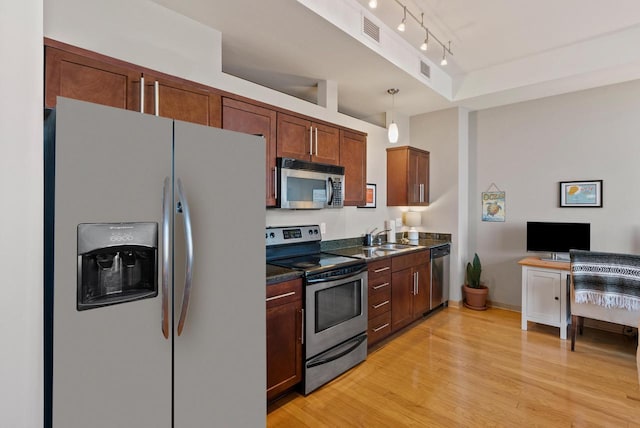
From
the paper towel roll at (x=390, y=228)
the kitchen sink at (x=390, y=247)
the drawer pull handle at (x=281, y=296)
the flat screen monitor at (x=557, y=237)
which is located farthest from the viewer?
the paper towel roll at (x=390, y=228)

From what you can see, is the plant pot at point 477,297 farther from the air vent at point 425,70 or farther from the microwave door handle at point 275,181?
the microwave door handle at point 275,181

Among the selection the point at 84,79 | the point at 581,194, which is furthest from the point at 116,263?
the point at 581,194

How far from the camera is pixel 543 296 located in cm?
359

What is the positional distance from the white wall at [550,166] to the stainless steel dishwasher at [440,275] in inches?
22.7

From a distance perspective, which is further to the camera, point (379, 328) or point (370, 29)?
point (379, 328)

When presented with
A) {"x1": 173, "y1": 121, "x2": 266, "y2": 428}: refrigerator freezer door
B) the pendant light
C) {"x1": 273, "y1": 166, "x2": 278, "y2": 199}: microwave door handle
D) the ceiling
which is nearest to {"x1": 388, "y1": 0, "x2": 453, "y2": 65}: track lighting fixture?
the ceiling

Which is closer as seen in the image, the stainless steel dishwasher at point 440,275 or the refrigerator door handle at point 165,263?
the refrigerator door handle at point 165,263

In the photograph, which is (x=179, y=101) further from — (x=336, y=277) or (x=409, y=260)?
(x=409, y=260)

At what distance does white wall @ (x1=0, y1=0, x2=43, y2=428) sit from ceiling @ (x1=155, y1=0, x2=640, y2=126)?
58.6 inches

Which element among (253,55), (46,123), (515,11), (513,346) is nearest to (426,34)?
(515,11)

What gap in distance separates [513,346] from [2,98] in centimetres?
412

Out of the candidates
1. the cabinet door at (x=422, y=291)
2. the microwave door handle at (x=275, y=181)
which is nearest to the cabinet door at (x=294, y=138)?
the microwave door handle at (x=275, y=181)

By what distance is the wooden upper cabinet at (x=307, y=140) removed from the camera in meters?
2.71

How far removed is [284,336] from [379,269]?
1.32 metres
